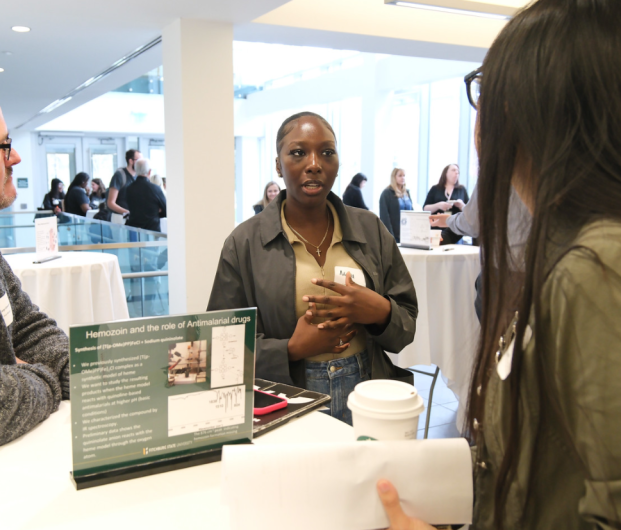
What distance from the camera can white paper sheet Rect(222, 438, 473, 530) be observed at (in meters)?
0.74

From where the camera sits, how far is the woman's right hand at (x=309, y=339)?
1629 millimetres

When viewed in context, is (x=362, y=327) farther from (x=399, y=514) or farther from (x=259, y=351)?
(x=399, y=514)

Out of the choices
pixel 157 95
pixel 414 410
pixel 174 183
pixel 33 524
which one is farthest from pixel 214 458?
pixel 157 95

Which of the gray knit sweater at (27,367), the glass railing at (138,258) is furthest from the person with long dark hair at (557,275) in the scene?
the glass railing at (138,258)

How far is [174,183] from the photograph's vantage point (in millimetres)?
4809

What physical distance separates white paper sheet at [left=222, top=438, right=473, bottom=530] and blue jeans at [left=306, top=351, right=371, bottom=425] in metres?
0.95

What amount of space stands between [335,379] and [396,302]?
1.13 ft

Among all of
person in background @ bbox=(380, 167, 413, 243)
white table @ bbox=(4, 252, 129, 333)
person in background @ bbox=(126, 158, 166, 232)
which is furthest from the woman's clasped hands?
person in background @ bbox=(380, 167, 413, 243)

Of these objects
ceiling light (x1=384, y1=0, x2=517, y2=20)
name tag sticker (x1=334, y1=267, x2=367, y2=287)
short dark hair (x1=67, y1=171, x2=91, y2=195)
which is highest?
ceiling light (x1=384, y1=0, x2=517, y2=20)

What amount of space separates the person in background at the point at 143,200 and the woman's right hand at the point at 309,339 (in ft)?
16.2

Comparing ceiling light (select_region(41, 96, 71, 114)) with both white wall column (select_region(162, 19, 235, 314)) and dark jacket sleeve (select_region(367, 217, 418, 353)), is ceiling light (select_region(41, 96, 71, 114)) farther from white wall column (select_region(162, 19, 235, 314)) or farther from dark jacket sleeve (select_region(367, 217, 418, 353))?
dark jacket sleeve (select_region(367, 217, 418, 353))

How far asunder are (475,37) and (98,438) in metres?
6.20

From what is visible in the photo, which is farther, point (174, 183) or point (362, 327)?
point (174, 183)

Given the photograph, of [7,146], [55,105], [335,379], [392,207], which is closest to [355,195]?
[392,207]
